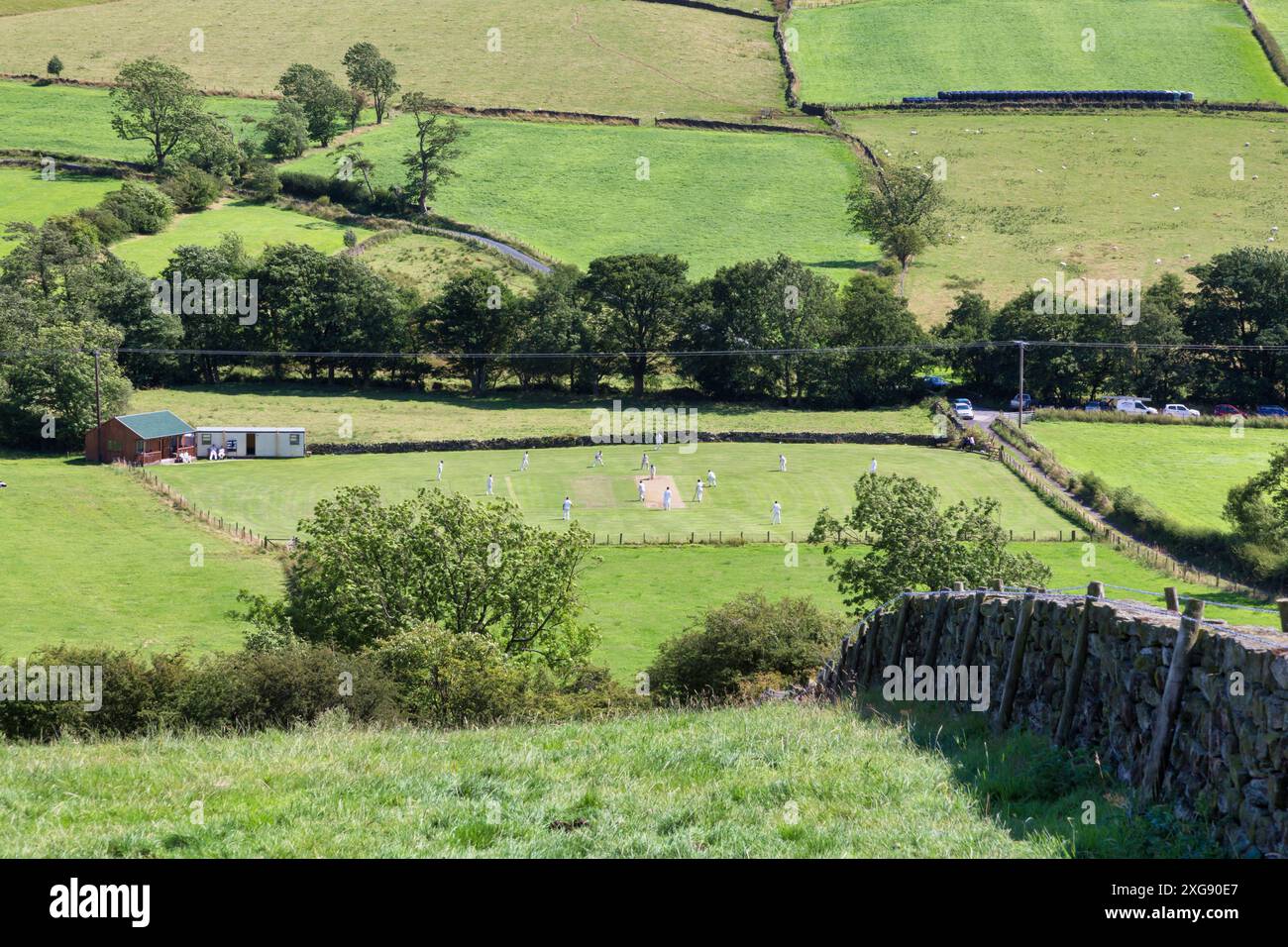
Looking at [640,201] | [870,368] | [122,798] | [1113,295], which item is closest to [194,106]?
[640,201]

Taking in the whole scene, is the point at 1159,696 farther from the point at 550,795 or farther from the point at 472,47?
the point at 472,47

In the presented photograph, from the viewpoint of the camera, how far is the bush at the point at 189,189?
431ft

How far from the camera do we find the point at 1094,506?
65.8m

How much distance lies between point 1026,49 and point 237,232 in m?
104

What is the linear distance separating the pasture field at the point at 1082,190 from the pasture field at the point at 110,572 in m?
68.7


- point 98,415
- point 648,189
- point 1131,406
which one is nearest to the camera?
point 98,415

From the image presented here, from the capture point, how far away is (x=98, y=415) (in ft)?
260

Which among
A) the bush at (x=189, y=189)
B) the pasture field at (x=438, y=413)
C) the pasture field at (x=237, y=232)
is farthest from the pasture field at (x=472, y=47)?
the pasture field at (x=438, y=413)

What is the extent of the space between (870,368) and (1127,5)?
370ft

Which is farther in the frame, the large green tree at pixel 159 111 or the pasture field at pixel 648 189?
the large green tree at pixel 159 111

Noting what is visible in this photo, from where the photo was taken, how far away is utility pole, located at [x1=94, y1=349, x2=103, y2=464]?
77562mm

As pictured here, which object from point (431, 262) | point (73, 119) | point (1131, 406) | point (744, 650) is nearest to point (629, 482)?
point (744, 650)

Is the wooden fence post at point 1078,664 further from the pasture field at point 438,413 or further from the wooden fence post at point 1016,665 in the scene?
the pasture field at point 438,413

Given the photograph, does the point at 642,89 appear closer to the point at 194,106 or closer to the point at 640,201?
the point at 640,201
